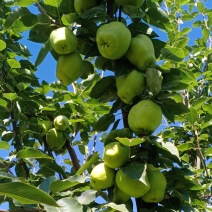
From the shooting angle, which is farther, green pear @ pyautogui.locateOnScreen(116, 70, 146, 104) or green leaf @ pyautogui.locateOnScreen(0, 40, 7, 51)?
green leaf @ pyautogui.locateOnScreen(0, 40, 7, 51)

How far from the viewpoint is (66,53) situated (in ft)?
5.01

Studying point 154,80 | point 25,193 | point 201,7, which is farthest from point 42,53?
point 201,7

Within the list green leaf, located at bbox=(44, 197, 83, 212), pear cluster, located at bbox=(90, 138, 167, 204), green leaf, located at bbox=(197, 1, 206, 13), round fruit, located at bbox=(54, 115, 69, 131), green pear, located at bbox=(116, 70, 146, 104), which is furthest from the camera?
green leaf, located at bbox=(197, 1, 206, 13)

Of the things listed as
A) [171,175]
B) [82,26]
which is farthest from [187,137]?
[82,26]

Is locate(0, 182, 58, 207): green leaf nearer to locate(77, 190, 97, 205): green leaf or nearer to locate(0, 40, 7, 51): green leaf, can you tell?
locate(77, 190, 97, 205): green leaf

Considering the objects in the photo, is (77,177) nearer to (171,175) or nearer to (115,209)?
(115,209)

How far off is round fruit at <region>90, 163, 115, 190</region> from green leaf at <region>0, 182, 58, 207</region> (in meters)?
0.68

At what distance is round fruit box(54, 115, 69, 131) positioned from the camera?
79.8 inches

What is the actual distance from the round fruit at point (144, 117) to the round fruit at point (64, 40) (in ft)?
1.11

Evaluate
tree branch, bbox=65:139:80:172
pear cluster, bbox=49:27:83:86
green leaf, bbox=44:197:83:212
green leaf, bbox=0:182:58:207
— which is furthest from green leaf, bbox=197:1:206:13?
green leaf, bbox=0:182:58:207

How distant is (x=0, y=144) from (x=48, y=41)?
0.46 metres

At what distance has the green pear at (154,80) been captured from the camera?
55.4 inches

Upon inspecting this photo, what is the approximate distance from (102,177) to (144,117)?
0.26 metres

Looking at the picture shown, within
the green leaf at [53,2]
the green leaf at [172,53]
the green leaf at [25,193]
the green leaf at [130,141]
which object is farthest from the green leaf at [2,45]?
the green leaf at [25,193]
